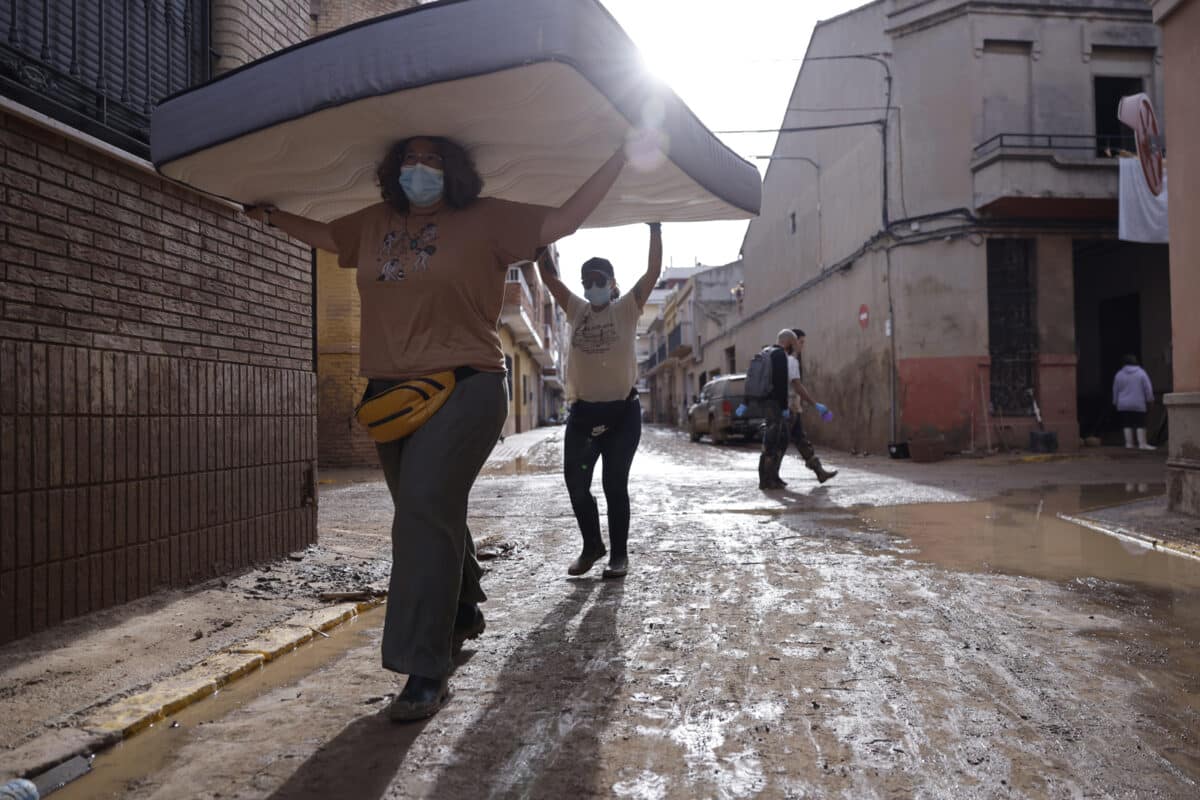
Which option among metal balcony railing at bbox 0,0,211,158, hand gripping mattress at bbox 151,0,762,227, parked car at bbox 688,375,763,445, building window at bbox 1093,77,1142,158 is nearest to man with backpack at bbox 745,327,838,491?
hand gripping mattress at bbox 151,0,762,227

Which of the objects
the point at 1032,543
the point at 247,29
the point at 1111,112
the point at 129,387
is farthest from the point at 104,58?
the point at 1111,112

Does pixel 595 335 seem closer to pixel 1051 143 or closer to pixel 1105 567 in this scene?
pixel 1105 567

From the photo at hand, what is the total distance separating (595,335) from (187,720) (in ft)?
8.82

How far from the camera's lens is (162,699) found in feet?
8.96

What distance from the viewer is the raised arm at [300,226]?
10.3 ft

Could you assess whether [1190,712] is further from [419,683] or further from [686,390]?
[686,390]

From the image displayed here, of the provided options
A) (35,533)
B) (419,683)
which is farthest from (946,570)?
(35,533)

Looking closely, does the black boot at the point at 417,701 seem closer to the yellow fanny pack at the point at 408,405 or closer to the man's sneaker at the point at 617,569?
the yellow fanny pack at the point at 408,405

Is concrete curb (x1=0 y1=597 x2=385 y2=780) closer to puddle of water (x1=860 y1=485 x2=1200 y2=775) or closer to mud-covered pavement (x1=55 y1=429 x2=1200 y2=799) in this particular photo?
mud-covered pavement (x1=55 y1=429 x2=1200 y2=799)

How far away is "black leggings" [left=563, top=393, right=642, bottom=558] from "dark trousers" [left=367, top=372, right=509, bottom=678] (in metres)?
1.92

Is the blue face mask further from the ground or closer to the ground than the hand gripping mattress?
closer to the ground

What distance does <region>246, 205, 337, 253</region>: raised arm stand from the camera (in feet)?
10.3

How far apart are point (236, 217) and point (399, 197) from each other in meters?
2.38

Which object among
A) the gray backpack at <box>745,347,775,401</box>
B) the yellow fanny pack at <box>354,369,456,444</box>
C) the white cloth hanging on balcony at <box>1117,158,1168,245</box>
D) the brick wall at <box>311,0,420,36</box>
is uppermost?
the brick wall at <box>311,0,420,36</box>
